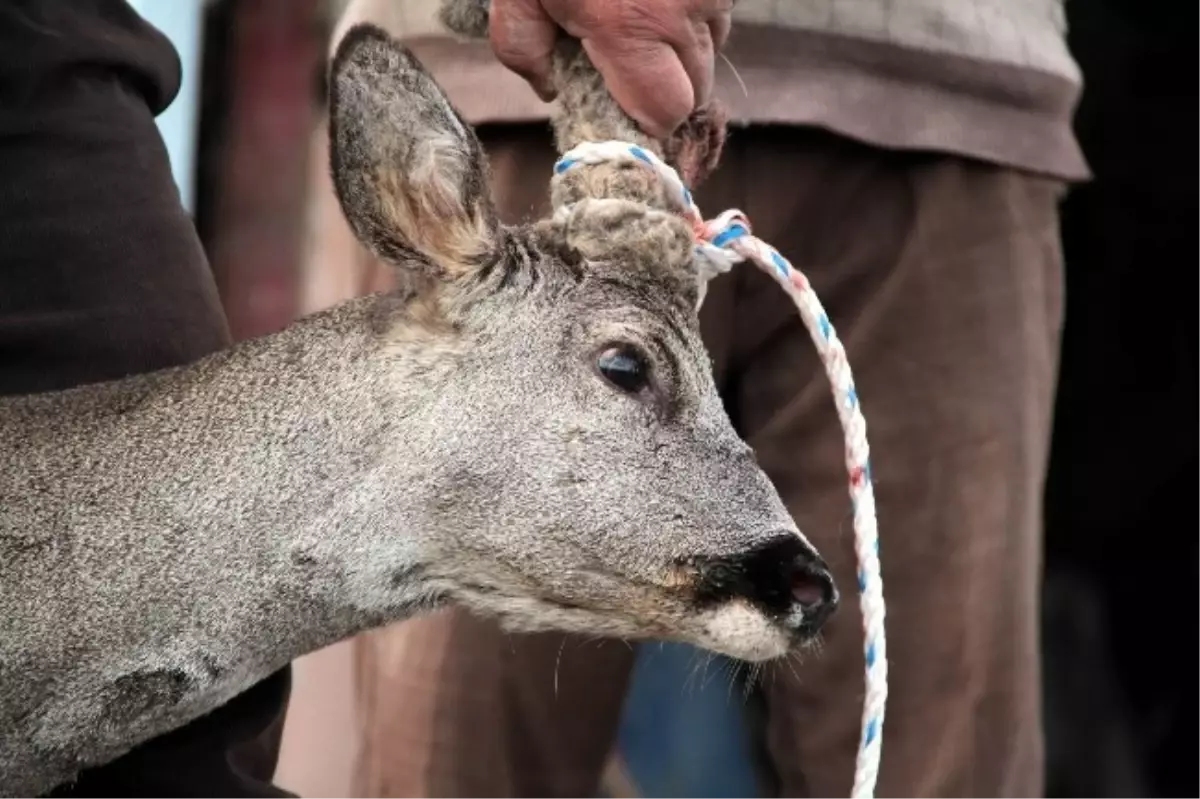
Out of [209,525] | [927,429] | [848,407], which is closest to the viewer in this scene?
[209,525]

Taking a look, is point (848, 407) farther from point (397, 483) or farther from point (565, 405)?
point (397, 483)

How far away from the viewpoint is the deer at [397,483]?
2.94ft

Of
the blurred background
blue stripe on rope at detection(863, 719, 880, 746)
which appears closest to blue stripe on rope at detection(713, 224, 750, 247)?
blue stripe on rope at detection(863, 719, 880, 746)

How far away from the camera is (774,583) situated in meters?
0.92

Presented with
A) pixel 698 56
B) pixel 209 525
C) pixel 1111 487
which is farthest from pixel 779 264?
pixel 1111 487

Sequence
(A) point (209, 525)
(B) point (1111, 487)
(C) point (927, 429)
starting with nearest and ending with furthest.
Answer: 1. (A) point (209, 525)
2. (C) point (927, 429)
3. (B) point (1111, 487)

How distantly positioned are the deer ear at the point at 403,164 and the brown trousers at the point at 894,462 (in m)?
0.33

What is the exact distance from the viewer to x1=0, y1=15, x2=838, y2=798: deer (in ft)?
2.94

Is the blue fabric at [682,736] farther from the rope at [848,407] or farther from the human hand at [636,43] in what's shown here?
the human hand at [636,43]

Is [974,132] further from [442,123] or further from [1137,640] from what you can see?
[1137,640]

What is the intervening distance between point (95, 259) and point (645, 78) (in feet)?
1.39

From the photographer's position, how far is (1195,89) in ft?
6.55

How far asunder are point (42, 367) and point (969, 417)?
0.76 metres

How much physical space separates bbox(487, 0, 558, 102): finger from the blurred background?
0.96 metres
